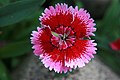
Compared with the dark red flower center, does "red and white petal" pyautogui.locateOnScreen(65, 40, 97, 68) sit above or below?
below

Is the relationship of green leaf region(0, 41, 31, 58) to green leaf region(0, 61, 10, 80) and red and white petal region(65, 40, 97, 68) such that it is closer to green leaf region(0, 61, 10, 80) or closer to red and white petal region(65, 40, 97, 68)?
green leaf region(0, 61, 10, 80)

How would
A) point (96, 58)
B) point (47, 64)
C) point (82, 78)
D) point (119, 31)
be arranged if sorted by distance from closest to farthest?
point (47, 64)
point (82, 78)
point (96, 58)
point (119, 31)

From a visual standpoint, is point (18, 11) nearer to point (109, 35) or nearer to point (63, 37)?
point (63, 37)

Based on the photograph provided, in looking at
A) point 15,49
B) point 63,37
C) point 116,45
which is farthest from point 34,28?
point 63,37

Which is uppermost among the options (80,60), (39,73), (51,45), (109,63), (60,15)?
(60,15)

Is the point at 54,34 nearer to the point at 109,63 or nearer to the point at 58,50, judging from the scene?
the point at 58,50

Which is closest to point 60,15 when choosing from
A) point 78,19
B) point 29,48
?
point 78,19

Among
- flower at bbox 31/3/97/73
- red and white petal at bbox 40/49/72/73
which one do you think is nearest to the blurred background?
flower at bbox 31/3/97/73
